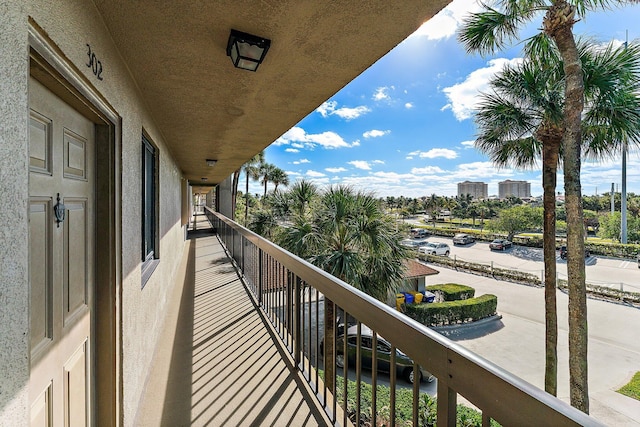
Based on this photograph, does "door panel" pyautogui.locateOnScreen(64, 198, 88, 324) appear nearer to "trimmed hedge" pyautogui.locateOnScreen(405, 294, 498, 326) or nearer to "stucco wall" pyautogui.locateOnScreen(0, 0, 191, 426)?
"stucco wall" pyautogui.locateOnScreen(0, 0, 191, 426)

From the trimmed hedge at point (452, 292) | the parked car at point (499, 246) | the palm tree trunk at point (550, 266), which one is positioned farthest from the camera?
the parked car at point (499, 246)

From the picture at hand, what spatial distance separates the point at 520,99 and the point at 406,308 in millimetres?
8662

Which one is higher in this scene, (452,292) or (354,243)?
(354,243)

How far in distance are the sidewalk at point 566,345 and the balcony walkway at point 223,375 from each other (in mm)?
8410

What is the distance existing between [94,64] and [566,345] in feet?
51.2

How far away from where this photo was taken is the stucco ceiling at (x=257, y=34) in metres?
1.32

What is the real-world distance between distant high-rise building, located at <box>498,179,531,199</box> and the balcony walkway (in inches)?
3755

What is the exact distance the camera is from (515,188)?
8675 centimetres

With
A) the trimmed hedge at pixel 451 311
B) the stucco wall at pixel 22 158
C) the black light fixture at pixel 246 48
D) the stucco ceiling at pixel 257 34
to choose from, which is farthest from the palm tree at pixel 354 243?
the trimmed hedge at pixel 451 311

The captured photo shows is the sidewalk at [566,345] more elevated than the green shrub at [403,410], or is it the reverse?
the green shrub at [403,410]

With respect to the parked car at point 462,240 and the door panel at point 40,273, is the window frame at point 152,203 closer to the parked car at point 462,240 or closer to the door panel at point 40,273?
the door panel at point 40,273

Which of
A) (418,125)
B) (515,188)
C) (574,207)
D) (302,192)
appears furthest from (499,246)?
(515,188)

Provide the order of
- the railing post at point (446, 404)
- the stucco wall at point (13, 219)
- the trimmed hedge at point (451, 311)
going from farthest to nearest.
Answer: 1. the trimmed hedge at point (451, 311)
2. the railing post at point (446, 404)
3. the stucco wall at point (13, 219)

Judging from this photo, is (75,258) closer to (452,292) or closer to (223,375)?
(223,375)
